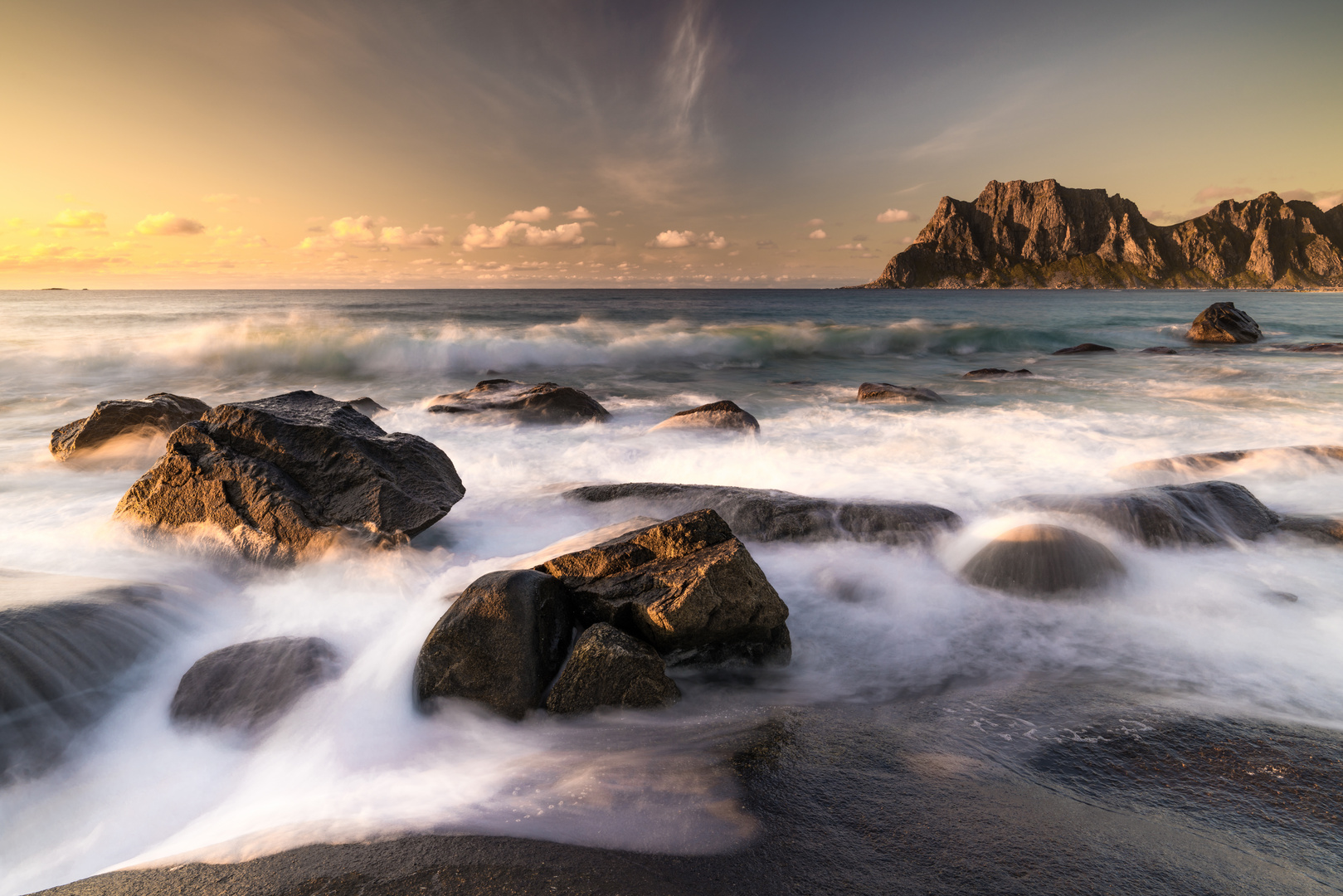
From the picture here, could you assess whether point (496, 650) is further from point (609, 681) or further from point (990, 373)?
point (990, 373)

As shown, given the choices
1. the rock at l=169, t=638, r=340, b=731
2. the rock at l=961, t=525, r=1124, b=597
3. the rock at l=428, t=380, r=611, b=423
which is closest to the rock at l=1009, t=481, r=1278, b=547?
the rock at l=961, t=525, r=1124, b=597

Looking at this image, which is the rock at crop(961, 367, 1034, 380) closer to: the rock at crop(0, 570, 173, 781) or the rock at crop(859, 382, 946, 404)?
the rock at crop(859, 382, 946, 404)

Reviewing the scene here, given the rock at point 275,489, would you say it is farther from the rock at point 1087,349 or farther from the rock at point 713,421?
the rock at point 1087,349

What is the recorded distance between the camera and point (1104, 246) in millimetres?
122750

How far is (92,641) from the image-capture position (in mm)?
3055

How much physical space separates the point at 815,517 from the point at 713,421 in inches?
166

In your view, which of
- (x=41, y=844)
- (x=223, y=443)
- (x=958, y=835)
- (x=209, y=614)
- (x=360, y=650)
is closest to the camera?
(x=958, y=835)

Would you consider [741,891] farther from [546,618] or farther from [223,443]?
[223,443]

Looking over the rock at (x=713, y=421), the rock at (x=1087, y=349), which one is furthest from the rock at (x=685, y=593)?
the rock at (x=1087, y=349)

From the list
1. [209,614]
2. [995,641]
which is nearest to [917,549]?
[995,641]

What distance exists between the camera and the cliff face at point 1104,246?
10856cm

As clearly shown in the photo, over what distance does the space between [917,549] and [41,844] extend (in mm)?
5091

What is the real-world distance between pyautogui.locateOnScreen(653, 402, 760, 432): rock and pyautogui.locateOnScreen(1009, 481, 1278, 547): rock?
4484 millimetres

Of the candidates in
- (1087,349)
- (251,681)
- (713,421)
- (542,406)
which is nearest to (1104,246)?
(1087,349)
